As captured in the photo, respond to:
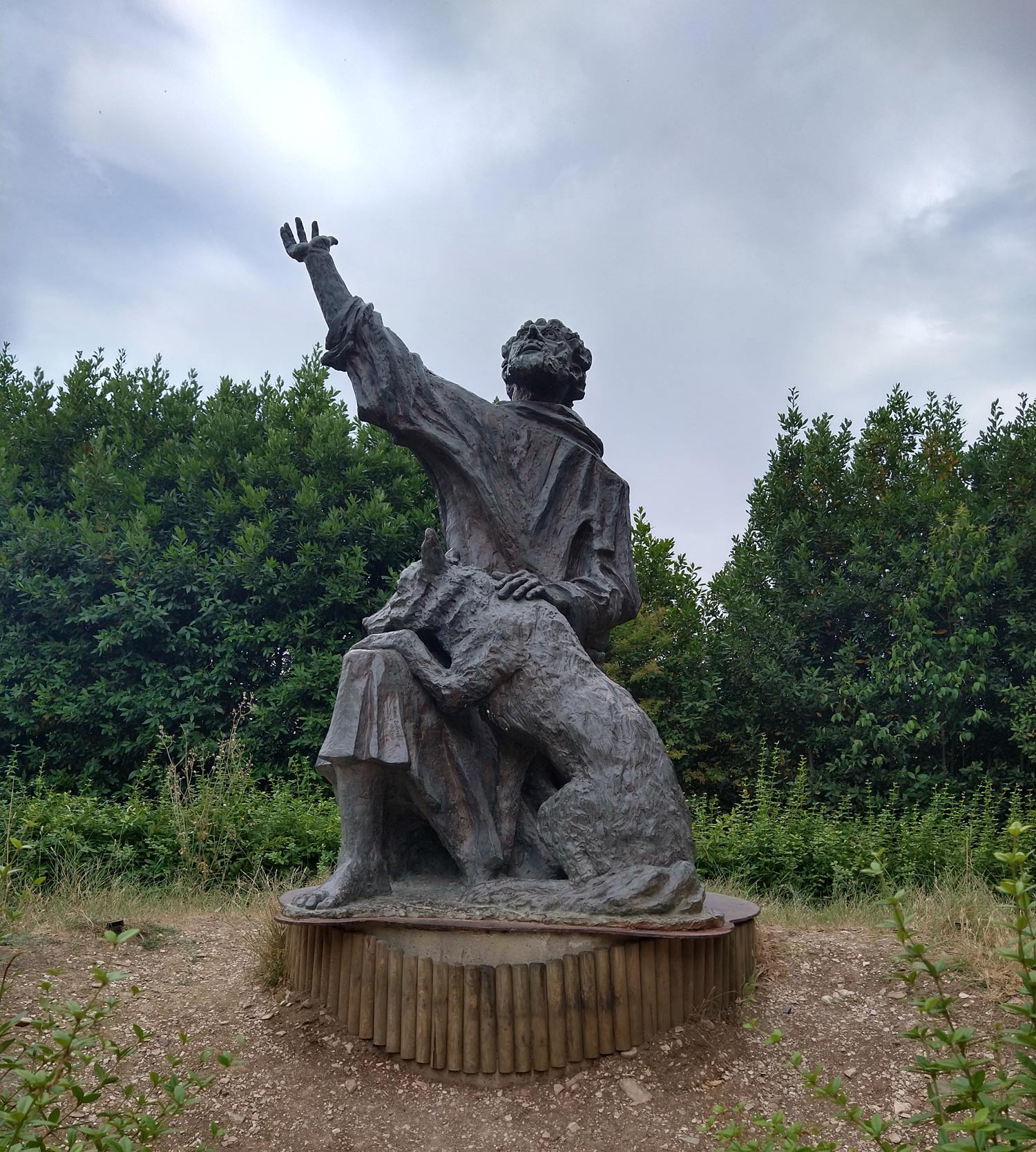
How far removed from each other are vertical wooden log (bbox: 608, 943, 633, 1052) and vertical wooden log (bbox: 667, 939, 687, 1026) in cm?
22

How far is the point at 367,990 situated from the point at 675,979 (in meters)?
1.21

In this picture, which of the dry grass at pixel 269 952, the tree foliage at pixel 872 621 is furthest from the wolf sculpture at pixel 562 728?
the tree foliage at pixel 872 621

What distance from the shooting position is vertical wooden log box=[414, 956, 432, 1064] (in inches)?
148

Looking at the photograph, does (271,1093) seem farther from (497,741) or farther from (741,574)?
(741,574)

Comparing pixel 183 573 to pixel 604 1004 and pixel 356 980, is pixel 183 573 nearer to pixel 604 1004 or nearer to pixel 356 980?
pixel 356 980

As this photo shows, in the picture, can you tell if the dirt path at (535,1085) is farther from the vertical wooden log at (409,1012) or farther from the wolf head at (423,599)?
the wolf head at (423,599)

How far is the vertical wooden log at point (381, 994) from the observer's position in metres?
3.88

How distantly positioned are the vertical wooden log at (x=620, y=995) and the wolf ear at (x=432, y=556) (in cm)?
185

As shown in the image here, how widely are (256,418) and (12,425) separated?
2.94 meters

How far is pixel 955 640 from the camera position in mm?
10266

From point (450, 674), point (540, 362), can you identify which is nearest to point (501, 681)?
point (450, 674)

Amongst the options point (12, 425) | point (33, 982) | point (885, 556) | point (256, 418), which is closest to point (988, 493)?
point (885, 556)

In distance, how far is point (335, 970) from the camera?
161 inches

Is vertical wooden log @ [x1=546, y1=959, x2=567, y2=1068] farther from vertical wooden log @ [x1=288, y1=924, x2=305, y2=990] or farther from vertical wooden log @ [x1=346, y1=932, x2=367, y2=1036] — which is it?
vertical wooden log @ [x1=288, y1=924, x2=305, y2=990]
